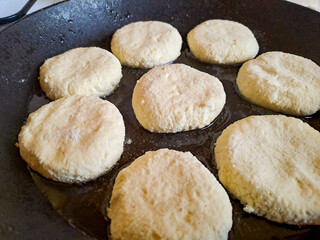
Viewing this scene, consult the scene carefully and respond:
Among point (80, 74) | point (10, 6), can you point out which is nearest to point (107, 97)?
point (80, 74)

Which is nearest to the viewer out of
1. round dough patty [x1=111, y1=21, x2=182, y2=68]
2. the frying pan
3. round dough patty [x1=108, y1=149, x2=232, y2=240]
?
round dough patty [x1=108, y1=149, x2=232, y2=240]

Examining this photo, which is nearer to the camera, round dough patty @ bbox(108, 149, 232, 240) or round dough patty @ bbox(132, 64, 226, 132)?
round dough patty @ bbox(108, 149, 232, 240)

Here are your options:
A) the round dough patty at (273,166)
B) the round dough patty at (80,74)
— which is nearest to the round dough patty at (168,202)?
the round dough patty at (273,166)

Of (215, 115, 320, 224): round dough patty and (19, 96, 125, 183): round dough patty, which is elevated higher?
(19, 96, 125, 183): round dough patty

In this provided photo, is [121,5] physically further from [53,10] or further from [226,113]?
[226,113]

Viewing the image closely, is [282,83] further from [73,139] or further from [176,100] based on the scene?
[73,139]

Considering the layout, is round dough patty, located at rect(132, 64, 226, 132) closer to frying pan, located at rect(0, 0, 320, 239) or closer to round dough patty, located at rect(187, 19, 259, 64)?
frying pan, located at rect(0, 0, 320, 239)

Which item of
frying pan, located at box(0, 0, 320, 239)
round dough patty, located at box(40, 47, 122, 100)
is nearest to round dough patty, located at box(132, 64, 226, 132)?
frying pan, located at box(0, 0, 320, 239)

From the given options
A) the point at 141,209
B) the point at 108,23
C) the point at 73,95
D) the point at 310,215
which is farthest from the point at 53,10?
the point at 310,215
